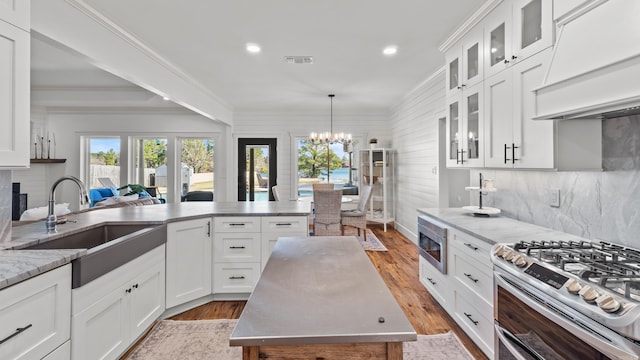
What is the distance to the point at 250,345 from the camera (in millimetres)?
811

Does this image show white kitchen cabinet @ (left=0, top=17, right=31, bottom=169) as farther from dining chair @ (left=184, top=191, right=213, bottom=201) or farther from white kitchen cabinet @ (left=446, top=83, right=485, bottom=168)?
dining chair @ (left=184, top=191, right=213, bottom=201)

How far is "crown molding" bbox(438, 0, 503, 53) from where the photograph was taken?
2551 mm

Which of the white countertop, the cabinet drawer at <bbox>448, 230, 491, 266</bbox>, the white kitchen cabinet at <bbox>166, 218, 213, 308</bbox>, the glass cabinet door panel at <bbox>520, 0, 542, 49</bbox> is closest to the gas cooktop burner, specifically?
the cabinet drawer at <bbox>448, 230, 491, 266</bbox>

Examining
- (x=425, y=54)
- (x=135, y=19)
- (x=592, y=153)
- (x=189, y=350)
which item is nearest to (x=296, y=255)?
(x=189, y=350)

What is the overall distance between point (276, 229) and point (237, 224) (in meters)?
0.39

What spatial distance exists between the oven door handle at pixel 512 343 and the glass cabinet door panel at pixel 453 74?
2.34 m

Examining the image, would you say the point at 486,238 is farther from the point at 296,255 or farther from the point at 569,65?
the point at 296,255

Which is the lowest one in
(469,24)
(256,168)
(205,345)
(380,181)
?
(205,345)

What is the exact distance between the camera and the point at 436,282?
293cm

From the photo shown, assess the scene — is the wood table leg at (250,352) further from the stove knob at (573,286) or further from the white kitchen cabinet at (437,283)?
the white kitchen cabinet at (437,283)

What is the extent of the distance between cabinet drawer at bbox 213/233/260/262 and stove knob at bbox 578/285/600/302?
8.33 ft

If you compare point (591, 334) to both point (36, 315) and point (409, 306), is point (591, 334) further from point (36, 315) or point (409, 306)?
point (36, 315)

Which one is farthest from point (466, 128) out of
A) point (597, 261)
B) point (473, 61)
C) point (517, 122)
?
point (597, 261)

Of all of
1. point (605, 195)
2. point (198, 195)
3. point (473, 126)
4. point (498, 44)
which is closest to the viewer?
point (605, 195)
